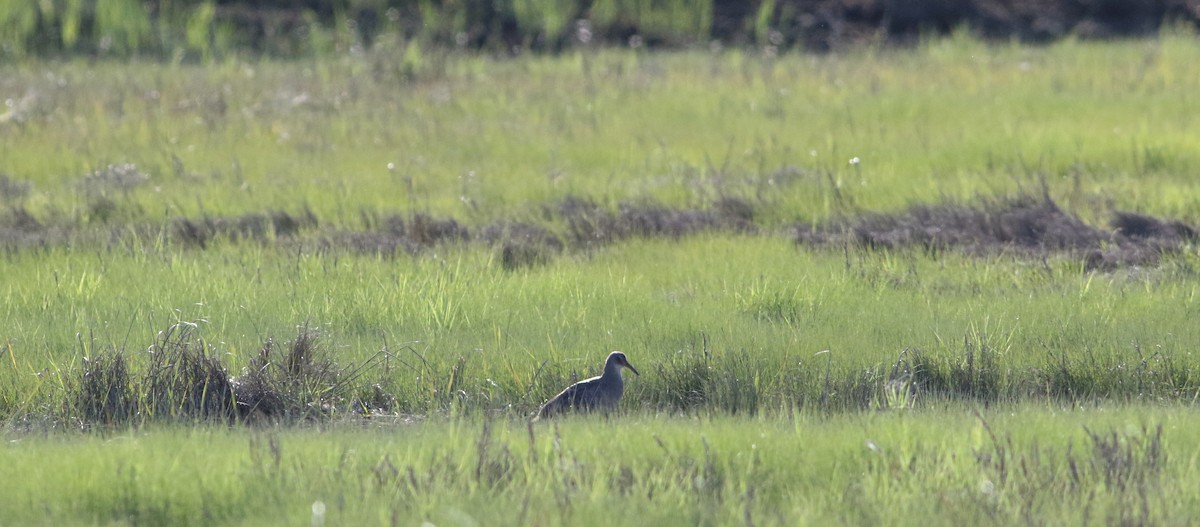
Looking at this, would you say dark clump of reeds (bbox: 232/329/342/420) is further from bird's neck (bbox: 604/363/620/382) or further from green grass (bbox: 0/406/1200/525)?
bird's neck (bbox: 604/363/620/382)

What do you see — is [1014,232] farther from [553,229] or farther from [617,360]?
[617,360]

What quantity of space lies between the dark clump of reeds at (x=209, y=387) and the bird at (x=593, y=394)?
82 cm

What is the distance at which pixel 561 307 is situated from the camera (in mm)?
7961

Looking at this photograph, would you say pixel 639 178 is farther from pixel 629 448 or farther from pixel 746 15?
pixel 746 15

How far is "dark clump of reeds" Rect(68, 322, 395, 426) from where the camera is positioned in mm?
6512

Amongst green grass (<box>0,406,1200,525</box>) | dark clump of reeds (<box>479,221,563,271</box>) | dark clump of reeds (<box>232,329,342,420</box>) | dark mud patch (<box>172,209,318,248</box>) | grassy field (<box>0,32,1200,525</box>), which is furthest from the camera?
dark mud patch (<box>172,209,318,248</box>)

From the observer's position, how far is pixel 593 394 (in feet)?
21.2

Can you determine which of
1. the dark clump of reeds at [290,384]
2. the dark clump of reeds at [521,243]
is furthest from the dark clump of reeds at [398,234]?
the dark clump of reeds at [290,384]

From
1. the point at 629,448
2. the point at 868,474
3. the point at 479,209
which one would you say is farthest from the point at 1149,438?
the point at 479,209

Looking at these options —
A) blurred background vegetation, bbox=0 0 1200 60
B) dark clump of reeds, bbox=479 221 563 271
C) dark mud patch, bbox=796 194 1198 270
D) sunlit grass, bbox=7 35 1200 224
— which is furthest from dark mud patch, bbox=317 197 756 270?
blurred background vegetation, bbox=0 0 1200 60

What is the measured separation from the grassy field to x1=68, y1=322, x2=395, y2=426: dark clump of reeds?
0.02 metres

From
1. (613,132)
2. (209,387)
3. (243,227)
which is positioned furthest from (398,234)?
(613,132)

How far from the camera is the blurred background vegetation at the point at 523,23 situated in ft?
64.2

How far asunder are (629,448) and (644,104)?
9569mm
